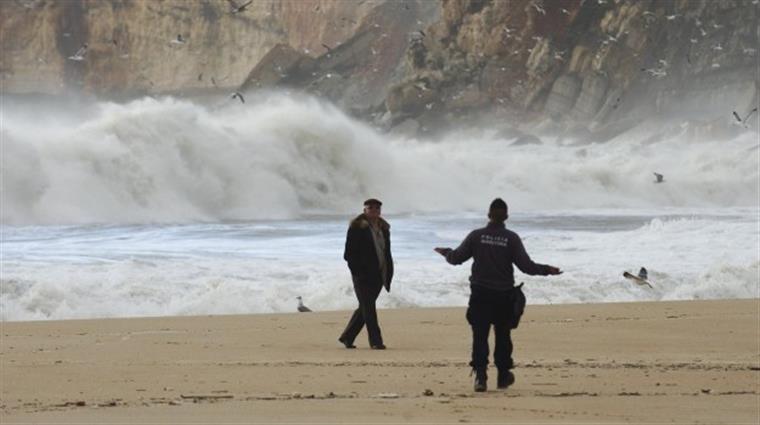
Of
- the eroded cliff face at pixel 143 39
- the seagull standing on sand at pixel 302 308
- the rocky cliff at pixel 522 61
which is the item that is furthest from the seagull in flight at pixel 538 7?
the seagull standing on sand at pixel 302 308

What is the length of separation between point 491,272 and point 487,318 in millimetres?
226

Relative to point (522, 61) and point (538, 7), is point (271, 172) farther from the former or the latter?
point (522, 61)

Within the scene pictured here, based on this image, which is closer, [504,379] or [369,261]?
[504,379]

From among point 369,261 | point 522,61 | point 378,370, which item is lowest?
point 378,370

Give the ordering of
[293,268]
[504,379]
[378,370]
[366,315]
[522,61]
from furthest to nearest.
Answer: [522,61]
[293,268]
[366,315]
[378,370]
[504,379]

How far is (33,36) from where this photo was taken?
92.2 m

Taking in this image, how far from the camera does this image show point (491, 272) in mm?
7355

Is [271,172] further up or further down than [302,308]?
further up

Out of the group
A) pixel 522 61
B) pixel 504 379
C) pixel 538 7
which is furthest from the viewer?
pixel 522 61

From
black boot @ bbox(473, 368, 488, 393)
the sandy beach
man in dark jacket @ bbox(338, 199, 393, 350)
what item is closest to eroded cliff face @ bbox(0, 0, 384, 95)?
the sandy beach

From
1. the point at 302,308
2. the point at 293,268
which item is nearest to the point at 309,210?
the point at 293,268

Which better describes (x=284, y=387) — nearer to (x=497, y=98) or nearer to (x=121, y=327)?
(x=121, y=327)

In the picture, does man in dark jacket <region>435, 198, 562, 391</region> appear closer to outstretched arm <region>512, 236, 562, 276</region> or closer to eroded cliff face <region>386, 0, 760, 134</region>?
outstretched arm <region>512, 236, 562, 276</region>

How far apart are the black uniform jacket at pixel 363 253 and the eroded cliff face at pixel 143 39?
78602mm
